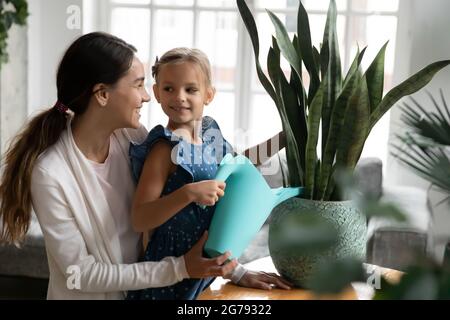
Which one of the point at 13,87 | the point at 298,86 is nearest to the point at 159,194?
Answer: the point at 298,86

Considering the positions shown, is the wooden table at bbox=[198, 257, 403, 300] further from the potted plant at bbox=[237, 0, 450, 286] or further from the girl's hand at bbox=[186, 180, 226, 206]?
the girl's hand at bbox=[186, 180, 226, 206]

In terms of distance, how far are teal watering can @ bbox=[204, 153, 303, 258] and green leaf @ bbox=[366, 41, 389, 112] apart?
377 mm

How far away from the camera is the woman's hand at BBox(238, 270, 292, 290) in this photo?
1.57 m

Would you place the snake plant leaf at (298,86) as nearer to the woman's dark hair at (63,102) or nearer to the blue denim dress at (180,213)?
the blue denim dress at (180,213)

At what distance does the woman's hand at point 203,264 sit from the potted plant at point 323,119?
0.15m

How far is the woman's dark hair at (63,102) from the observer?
1.45 metres

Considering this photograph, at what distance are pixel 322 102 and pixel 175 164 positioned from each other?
1.18 ft

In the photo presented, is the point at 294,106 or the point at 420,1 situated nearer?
the point at 294,106

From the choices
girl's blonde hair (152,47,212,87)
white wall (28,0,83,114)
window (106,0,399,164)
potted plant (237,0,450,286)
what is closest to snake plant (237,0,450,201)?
potted plant (237,0,450,286)

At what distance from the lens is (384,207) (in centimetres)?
42

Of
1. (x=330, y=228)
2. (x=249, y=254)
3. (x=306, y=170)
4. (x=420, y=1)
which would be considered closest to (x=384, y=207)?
(x=330, y=228)

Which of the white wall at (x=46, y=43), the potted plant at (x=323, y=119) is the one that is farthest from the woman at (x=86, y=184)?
the white wall at (x=46, y=43)

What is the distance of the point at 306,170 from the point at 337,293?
111 centimetres

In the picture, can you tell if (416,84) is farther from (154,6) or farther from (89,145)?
(154,6)
